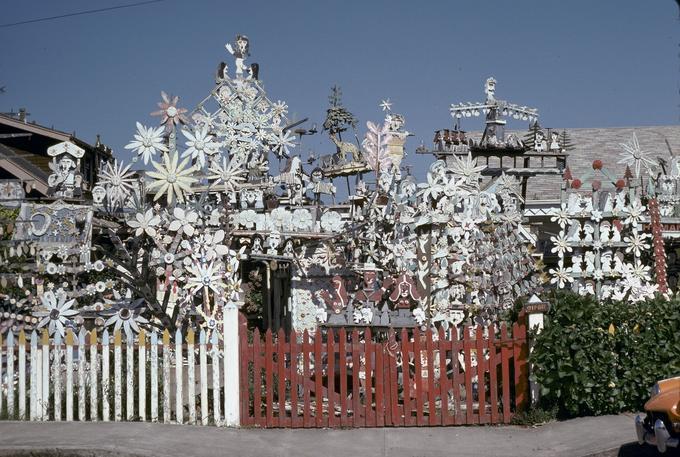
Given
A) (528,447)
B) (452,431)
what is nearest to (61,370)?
(452,431)

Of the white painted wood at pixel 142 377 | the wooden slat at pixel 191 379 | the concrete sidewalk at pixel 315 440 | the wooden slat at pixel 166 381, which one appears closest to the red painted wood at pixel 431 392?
the concrete sidewalk at pixel 315 440

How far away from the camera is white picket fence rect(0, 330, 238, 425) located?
33.9 feet

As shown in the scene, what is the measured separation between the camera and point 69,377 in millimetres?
10422

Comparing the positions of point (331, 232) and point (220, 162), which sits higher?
point (220, 162)

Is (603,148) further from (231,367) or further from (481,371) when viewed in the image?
(231,367)

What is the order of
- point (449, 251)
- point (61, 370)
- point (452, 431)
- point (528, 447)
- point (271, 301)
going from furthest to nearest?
point (271, 301) < point (449, 251) < point (61, 370) < point (452, 431) < point (528, 447)

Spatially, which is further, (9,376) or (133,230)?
(133,230)

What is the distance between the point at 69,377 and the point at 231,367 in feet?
6.55

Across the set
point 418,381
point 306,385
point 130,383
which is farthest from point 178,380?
point 418,381

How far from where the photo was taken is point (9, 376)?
10656 millimetres

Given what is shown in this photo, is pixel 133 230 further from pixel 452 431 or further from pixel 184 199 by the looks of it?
pixel 452 431

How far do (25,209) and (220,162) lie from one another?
3063 mm

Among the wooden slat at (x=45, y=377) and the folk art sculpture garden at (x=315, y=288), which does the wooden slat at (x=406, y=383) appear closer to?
the folk art sculpture garden at (x=315, y=288)

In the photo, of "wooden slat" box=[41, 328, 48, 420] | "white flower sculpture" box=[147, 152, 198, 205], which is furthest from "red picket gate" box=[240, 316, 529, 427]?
"white flower sculpture" box=[147, 152, 198, 205]
